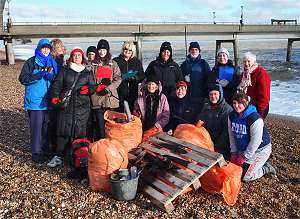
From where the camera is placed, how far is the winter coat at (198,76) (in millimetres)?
6188

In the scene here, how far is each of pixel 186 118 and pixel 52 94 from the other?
7.06 feet

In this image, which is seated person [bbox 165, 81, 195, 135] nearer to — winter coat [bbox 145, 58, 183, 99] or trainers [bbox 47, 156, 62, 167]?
winter coat [bbox 145, 58, 183, 99]

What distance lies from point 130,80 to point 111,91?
0.54 metres

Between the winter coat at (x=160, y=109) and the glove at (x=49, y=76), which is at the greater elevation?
the glove at (x=49, y=76)

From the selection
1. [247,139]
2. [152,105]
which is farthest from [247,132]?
[152,105]

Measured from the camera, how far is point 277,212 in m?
4.35

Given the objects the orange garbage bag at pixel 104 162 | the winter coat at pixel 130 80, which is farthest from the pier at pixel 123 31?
the orange garbage bag at pixel 104 162

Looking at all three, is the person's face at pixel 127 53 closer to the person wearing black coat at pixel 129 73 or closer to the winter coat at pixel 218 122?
the person wearing black coat at pixel 129 73

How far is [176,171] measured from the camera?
455cm

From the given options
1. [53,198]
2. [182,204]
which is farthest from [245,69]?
[53,198]

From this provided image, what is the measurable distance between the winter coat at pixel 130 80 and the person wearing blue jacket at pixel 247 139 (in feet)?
5.81

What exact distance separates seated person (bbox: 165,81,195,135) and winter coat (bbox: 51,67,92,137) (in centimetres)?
138

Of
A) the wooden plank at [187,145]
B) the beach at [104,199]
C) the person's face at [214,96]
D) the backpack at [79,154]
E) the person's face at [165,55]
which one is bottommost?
the beach at [104,199]

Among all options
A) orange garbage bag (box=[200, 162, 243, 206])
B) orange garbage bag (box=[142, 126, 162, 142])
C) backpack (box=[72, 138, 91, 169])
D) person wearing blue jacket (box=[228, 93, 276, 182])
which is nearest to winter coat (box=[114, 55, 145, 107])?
orange garbage bag (box=[142, 126, 162, 142])
